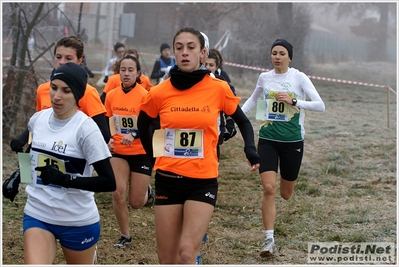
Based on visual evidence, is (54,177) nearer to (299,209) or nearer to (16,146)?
(16,146)

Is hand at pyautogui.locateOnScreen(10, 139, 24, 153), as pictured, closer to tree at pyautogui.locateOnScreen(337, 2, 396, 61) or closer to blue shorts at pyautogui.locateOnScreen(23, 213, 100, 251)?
blue shorts at pyautogui.locateOnScreen(23, 213, 100, 251)

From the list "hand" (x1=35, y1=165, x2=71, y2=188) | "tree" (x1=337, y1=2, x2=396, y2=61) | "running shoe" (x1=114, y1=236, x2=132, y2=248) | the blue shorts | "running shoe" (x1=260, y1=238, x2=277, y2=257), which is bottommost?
"running shoe" (x1=114, y1=236, x2=132, y2=248)

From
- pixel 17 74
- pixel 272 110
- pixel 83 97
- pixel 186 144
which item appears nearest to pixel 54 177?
pixel 186 144

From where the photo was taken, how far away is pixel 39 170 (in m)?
4.24

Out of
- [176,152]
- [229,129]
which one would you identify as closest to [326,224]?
[229,129]

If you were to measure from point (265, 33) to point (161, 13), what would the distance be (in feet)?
49.6

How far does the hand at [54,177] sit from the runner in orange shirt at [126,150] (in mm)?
2783

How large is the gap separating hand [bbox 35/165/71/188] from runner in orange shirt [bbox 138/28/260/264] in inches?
36.1

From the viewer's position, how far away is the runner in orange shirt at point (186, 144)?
15.6 ft

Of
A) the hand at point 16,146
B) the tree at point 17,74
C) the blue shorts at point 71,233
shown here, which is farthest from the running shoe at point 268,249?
the tree at point 17,74

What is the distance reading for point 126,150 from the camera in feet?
23.0

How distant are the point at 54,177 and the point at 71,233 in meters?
0.46

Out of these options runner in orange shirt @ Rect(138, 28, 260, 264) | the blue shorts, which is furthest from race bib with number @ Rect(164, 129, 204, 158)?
the blue shorts

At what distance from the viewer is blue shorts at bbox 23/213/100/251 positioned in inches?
168
